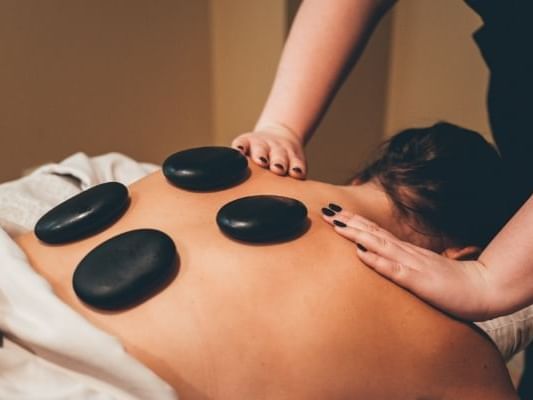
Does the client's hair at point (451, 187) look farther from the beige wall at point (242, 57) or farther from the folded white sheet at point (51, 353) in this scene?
the beige wall at point (242, 57)

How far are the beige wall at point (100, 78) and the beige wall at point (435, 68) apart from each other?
2.15ft

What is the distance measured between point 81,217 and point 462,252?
1.83 ft

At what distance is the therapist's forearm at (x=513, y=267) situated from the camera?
61cm

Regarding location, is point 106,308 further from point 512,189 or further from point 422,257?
point 512,189

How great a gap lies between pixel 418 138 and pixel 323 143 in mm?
897

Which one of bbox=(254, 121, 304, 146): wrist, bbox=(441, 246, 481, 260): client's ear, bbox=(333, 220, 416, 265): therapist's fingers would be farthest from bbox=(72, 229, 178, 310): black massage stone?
bbox=(441, 246, 481, 260): client's ear

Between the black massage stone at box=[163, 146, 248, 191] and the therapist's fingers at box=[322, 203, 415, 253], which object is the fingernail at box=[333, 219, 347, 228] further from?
the black massage stone at box=[163, 146, 248, 191]

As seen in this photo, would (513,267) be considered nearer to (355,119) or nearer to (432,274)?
(432,274)

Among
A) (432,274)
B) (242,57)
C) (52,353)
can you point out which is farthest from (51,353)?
(242,57)

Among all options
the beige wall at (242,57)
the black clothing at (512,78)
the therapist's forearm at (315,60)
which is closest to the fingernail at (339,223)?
the therapist's forearm at (315,60)

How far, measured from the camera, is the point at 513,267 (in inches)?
24.0

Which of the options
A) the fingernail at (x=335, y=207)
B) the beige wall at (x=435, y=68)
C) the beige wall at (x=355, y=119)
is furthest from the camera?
the beige wall at (x=355, y=119)

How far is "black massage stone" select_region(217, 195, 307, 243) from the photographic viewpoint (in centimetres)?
58

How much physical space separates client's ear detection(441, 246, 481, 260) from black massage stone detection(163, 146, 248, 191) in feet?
1.16
